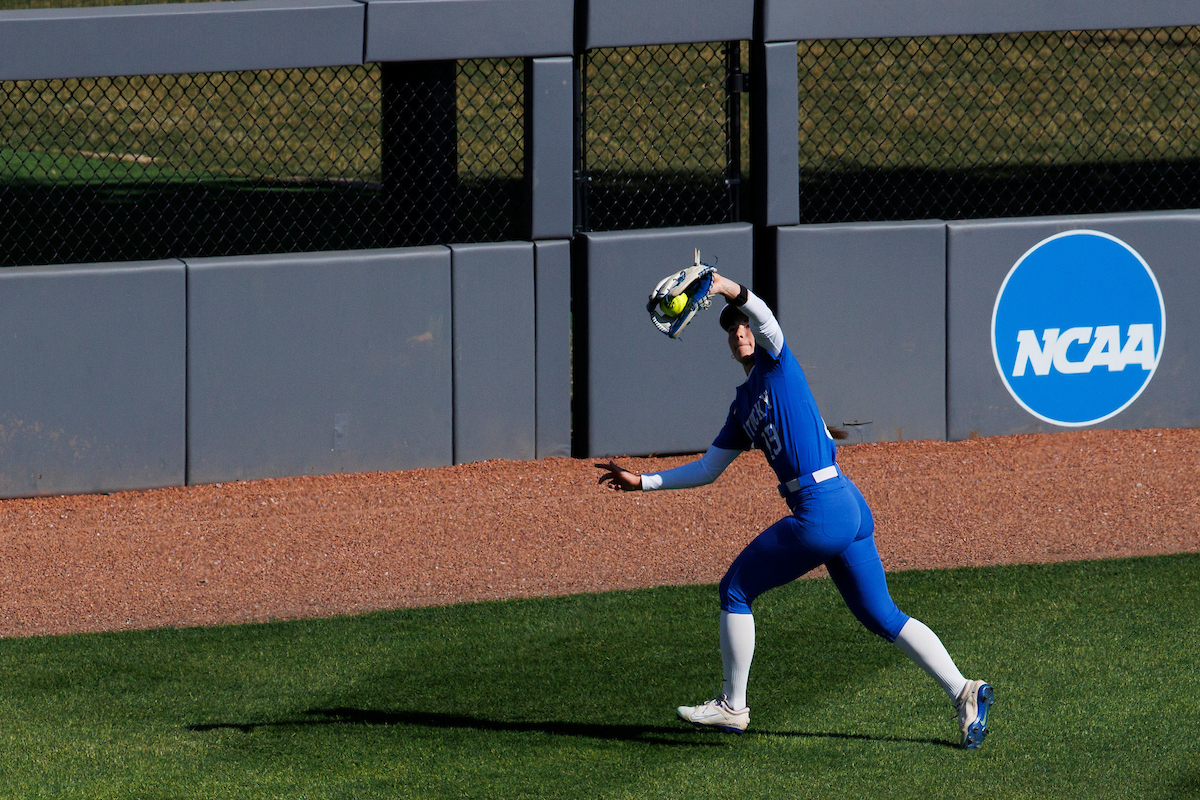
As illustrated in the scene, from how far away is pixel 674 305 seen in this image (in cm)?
504

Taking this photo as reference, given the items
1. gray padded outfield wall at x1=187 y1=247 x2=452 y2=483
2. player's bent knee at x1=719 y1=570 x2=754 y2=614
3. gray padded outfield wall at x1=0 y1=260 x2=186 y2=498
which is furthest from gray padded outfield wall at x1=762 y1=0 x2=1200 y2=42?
player's bent knee at x1=719 y1=570 x2=754 y2=614

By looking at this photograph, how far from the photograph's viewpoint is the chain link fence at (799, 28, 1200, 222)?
19.5 m

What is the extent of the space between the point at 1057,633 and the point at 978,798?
1.83 metres

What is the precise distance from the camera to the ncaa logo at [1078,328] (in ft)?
32.6

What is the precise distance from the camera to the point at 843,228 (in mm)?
9648

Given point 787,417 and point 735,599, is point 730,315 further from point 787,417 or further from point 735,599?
point 735,599

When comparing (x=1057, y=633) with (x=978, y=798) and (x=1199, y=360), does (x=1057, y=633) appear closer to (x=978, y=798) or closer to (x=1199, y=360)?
(x=978, y=798)

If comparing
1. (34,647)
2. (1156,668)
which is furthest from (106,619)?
(1156,668)

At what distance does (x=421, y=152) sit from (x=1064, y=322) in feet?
15.6

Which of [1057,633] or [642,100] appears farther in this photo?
[642,100]

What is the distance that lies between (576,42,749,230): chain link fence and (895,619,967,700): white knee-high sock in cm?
494

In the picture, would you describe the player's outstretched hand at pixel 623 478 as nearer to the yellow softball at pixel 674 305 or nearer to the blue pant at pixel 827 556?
the blue pant at pixel 827 556

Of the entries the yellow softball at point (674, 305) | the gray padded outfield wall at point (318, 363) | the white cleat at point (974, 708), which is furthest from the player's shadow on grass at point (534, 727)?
the gray padded outfield wall at point (318, 363)

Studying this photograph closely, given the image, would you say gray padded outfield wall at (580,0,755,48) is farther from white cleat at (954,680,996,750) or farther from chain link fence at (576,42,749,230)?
white cleat at (954,680,996,750)
